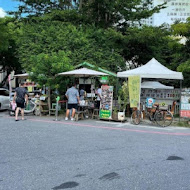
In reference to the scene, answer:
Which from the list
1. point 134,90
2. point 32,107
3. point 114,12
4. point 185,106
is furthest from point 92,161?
point 114,12

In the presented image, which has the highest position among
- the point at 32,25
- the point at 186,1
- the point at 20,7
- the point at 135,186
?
the point at 186,1

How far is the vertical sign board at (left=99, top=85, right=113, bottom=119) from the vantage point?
1118 cm

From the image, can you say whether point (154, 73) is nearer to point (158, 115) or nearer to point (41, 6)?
point (158, 115)

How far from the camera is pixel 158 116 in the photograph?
32.8 feet

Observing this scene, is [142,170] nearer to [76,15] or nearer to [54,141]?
[54,141]

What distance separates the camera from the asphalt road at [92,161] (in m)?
3.87

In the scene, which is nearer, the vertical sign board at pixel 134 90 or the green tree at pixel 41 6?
the vertical sign board at pixel 134 90

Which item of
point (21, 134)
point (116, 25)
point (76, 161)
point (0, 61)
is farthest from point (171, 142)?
point (0, 61)

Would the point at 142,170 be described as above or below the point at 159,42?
Result: below

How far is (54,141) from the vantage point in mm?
6738

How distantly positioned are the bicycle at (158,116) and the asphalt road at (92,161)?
197cm

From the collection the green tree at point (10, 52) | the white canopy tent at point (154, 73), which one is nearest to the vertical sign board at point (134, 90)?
the white canopy tent at point (154, 73)

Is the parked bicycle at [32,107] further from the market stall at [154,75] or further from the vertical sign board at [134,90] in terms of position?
the vertical sign board at [134,90]

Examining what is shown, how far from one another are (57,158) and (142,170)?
6.10 feet
